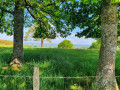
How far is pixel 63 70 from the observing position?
6.89 m

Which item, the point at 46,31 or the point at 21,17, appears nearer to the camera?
the point at 21,17

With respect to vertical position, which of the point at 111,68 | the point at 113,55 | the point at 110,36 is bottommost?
the point at 111,68

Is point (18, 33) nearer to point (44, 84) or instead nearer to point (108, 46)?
point (44, 84)

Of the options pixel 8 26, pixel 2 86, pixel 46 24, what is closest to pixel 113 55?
pixel 2 86

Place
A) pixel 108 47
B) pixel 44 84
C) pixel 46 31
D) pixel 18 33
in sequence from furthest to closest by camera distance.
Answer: pixel 46 31 < pixel 18 33 < pixel 44 84 < pixel 108 47

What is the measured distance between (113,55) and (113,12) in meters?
1.59

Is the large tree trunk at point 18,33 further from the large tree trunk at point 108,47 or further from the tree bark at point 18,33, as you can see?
the large tree trunk at point 108,47

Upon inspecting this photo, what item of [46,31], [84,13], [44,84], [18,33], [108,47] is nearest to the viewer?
[108,47]

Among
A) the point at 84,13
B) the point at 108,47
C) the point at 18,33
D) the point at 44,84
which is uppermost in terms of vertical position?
the point at 84,13

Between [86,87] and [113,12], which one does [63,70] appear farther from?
[113,12]

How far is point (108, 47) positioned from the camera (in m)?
4.28

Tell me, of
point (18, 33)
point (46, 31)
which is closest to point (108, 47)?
point (18, 33)

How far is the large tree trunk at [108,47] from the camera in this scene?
4285 mm

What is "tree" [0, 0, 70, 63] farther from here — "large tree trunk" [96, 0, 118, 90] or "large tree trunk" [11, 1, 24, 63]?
"large tree trunk" [96, 0, 118, 90]
